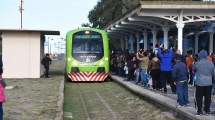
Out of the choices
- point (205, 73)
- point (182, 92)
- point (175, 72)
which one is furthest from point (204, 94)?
point (175, 72)

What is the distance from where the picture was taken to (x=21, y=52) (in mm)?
25891

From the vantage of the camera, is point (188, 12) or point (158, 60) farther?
point (188, 12)

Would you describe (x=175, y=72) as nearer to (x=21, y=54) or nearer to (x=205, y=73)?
(x=205, y=73)

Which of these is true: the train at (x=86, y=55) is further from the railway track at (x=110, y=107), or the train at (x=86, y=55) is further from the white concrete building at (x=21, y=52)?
the railway track at (x=110, y=107)

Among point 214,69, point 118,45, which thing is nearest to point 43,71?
point 214,69

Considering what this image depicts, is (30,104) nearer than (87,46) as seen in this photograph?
Yes

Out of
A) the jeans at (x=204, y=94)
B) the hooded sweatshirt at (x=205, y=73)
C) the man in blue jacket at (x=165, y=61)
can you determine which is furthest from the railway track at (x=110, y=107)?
the hooded sweatshirt at (x=205, y=73)

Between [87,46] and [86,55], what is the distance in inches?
22.4

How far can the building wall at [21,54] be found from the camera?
25.8 meters

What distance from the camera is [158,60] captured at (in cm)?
1631

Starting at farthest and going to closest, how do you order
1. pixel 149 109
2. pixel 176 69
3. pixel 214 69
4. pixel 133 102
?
pixel 133 102, pixel 149 109, pixel 176 69, pixel 214 69

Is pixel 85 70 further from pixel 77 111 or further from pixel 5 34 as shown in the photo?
pixel 77 111

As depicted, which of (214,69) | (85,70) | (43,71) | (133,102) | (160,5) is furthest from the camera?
(43,71)

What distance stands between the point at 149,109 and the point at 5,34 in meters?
14.5
